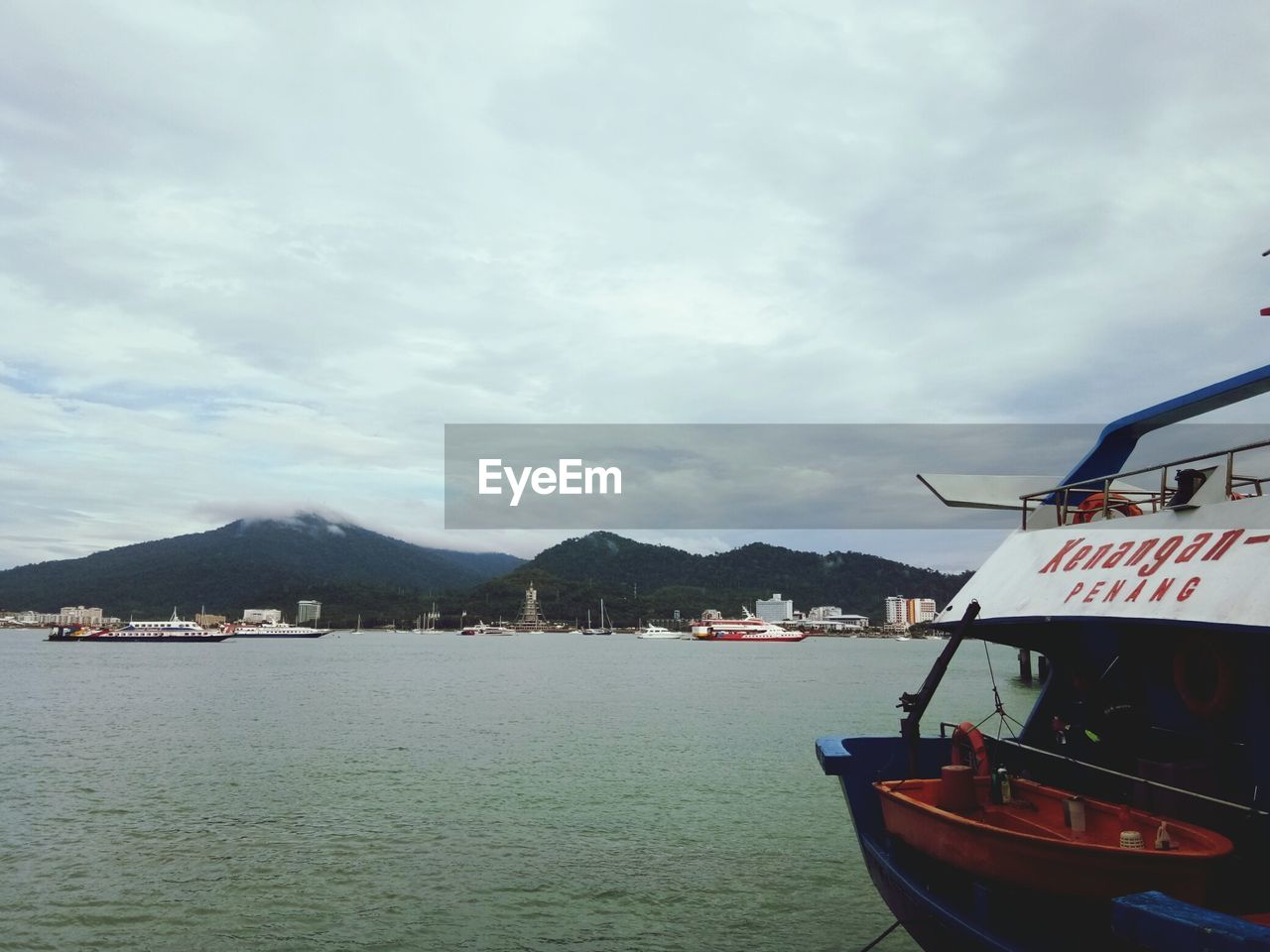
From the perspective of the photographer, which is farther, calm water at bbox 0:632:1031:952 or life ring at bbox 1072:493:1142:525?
calm water at bbox 0:632:1031:952

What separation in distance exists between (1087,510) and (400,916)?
439 inches

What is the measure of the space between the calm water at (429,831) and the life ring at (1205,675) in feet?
18.9

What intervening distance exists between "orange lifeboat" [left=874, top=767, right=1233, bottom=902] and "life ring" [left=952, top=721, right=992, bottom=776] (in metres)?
0.15

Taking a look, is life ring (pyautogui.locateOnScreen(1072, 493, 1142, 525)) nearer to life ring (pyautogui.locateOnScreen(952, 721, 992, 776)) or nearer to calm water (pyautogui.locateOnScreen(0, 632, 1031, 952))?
life ring (pyautogui.locateOnScreen(952, 721, 992, 776))

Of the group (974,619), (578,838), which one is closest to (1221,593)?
(974,619)

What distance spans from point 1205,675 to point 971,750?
8.27 ft

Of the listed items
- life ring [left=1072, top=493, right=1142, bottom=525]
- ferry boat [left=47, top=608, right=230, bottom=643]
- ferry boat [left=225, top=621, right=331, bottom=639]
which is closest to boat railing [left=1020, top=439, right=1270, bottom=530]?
life ring [left=1072, top=493, right=1142, bottom=525]

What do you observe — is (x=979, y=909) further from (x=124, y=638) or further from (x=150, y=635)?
(x=124, y=638)

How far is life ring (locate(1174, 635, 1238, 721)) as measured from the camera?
816cm

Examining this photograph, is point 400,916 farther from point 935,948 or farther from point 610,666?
point 610,666

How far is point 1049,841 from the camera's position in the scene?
747 centimetres

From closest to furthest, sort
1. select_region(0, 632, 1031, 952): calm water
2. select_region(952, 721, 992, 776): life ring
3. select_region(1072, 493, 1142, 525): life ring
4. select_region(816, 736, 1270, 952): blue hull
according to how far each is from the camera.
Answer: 1. select_region(816, 736, 1270, 952): blue hull
2. select_region(952, 721, 992, 776): life ring
3. select_region(1072, 493, 1142, 525): life ring
4. select_region(0, 632, 1031, 952): calm water

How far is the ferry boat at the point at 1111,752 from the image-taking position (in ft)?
23.8

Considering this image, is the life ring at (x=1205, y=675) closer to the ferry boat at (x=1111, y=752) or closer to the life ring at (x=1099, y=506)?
the ferry boat at (x=1111, y=752)
